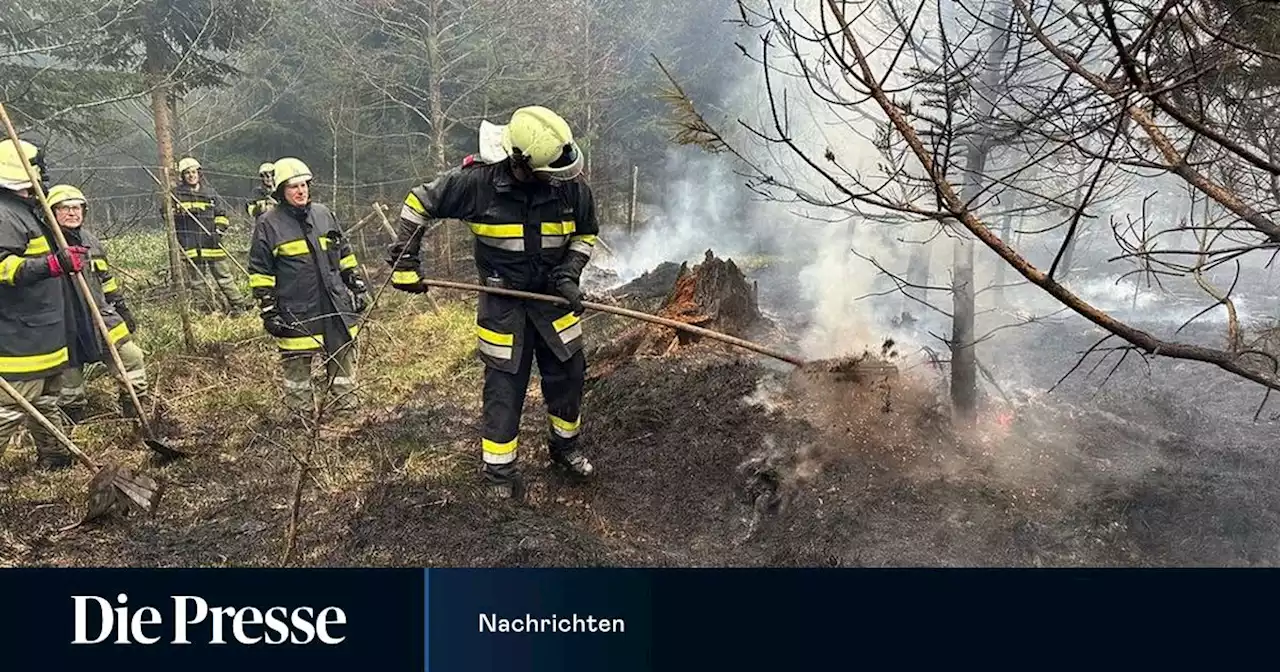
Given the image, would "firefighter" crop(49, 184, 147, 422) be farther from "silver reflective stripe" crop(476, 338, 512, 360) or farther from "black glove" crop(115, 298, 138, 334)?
"silver reflective stripe" crop(476, 338, 512, 360)

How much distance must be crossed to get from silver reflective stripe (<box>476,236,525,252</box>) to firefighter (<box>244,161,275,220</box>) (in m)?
2.99

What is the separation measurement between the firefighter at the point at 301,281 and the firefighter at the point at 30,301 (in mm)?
919

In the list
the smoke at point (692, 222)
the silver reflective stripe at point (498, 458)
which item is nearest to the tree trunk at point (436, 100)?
the smoke at point (692, 222)

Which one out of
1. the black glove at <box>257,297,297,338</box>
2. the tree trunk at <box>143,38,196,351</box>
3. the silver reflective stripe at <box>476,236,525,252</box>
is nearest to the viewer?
the silver reflective stripe at <box>476,236,525,252</box>

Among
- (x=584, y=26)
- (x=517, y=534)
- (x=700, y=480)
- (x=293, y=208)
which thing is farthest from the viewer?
(x=584, y=26)

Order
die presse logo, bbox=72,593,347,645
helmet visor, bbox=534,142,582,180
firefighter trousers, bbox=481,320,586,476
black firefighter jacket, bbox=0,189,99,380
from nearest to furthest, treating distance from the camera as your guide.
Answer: die presse logo, bbox=72,593,347,645
helmet visor, bbox=534,142,582,180
black firefighter jacket, bbox=0,189,99,380
firefighter trousers, bbox=481,320,586,476

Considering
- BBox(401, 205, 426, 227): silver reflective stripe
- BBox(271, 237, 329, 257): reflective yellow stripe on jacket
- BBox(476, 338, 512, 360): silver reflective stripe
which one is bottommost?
BBox(476, 338, 512, 360): silver reflective stripe

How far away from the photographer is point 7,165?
10.8 feet

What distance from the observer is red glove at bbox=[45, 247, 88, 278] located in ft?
11.0

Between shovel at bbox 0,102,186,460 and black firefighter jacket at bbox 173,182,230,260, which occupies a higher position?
black firefighter jacket at bbox 173,182,230,260

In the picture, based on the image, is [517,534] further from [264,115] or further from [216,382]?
[264,115]

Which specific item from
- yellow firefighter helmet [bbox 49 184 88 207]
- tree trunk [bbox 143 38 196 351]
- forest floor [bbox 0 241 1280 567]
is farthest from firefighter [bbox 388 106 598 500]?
tree trunk [bbox 143 38 196 351]

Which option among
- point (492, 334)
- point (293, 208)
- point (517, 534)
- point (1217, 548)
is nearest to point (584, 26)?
point (293, 208)

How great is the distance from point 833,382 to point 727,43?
324 cm
